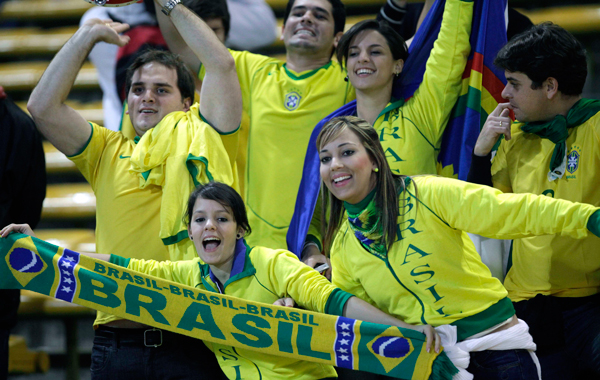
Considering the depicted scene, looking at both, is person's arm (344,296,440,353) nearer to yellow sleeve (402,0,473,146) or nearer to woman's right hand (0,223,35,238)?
yellow sleeve (402,0,473,146)

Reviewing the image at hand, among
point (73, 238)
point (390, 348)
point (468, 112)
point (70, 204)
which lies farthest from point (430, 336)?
point (70, 204)

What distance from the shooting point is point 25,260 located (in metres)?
2.01

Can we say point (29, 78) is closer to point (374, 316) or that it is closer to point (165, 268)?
point (165, 268)

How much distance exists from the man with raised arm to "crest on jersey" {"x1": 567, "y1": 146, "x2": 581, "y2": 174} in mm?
1046

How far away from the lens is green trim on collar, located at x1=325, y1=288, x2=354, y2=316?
1.82 metres

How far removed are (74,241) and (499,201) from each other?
9.76 ft

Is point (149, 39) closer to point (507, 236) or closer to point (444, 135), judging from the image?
point (444, 135)

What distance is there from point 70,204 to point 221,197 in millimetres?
2538

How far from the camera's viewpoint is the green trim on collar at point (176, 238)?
6.89ft

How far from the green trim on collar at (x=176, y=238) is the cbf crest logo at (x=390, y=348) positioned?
677 millimetres

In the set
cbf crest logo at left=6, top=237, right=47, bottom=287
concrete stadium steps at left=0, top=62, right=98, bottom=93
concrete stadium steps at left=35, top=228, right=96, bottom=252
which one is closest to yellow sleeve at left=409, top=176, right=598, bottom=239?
cbf crest logo at left=6, top=237, right=47, bottom=287

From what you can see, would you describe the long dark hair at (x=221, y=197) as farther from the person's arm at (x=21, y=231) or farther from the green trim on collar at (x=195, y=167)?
the person's arm at (x=21, y=231)

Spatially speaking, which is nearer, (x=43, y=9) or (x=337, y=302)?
(x=337, y=302)

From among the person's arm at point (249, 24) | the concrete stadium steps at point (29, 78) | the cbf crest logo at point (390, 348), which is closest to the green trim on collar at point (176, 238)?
the cbf crest logo at point (390, 348)
